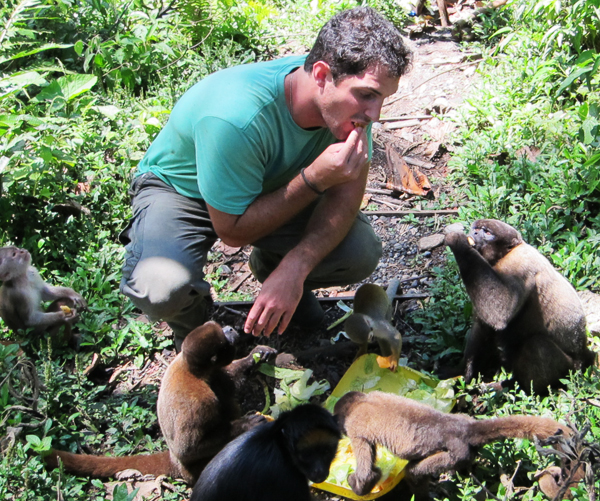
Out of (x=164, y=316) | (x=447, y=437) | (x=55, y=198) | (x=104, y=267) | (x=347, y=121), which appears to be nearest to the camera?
(x=447, y=437)

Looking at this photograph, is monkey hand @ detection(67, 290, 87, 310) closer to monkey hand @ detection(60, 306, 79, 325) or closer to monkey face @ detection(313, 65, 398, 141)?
monkey hand @ detection(60, 306, 79, 325)

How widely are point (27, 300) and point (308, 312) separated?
2.25 meters

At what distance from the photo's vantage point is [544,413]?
11.9 ft

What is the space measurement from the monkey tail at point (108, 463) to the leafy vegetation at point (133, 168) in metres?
0.09

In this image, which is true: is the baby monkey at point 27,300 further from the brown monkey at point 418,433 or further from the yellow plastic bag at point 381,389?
the brown monkey at point 418,433

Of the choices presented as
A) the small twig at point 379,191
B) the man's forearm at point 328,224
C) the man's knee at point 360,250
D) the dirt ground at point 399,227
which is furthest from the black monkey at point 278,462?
the small twig at point 379,191

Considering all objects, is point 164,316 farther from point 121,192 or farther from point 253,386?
point 121,192

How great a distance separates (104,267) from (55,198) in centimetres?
95

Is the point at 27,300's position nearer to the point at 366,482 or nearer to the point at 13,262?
the point at 13,262

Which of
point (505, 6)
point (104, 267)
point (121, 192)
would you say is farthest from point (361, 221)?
point (505, 6)

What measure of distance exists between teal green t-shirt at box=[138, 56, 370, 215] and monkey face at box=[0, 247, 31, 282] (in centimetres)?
180

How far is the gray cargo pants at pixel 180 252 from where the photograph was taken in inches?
154

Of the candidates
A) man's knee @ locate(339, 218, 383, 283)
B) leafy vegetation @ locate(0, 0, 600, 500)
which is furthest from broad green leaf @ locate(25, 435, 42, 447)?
man's knee @ locate(339, 218, 383, 283)

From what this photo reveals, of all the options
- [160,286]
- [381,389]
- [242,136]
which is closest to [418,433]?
[381,389]
